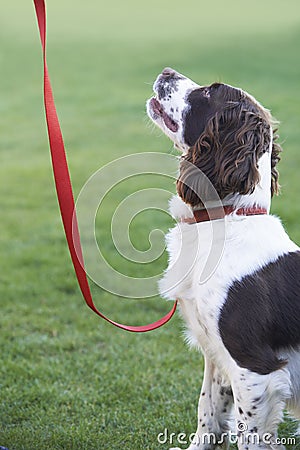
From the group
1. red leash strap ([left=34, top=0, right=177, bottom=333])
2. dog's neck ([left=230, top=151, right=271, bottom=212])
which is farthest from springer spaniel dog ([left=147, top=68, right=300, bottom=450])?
red leash strap ([left=34, top=0, right=177, bottom=333])

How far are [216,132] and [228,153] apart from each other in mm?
146

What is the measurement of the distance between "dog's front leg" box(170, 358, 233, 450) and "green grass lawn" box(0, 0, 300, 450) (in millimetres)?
311

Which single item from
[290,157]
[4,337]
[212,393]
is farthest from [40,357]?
[290,157]

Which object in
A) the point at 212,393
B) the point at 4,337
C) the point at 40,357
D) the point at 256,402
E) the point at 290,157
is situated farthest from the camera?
the point at 290,157

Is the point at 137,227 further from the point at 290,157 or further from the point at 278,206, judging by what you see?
the point at 290,157

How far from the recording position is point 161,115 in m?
3.75

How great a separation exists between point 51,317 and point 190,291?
278 cm

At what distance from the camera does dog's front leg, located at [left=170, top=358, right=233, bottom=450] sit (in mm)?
3866

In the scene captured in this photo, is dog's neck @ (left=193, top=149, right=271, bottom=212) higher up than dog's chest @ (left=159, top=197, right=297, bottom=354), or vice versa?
dog's neck @ (left=193, top=149, right=271, bottom=212)

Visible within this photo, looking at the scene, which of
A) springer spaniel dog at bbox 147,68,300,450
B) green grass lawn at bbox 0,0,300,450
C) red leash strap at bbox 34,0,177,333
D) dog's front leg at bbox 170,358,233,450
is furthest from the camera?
green grass lawn at bbox 0,0,300,450

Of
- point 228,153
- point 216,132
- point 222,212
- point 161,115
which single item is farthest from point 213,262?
point 161,115

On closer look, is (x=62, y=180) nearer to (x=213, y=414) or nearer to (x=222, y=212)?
(x=222, y=212)

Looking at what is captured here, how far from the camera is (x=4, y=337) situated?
5.69m

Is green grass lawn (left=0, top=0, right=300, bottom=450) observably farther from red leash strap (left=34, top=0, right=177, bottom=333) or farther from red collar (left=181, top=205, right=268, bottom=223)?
red leash strap (left=34, top=0, right=177, bottom=333)
